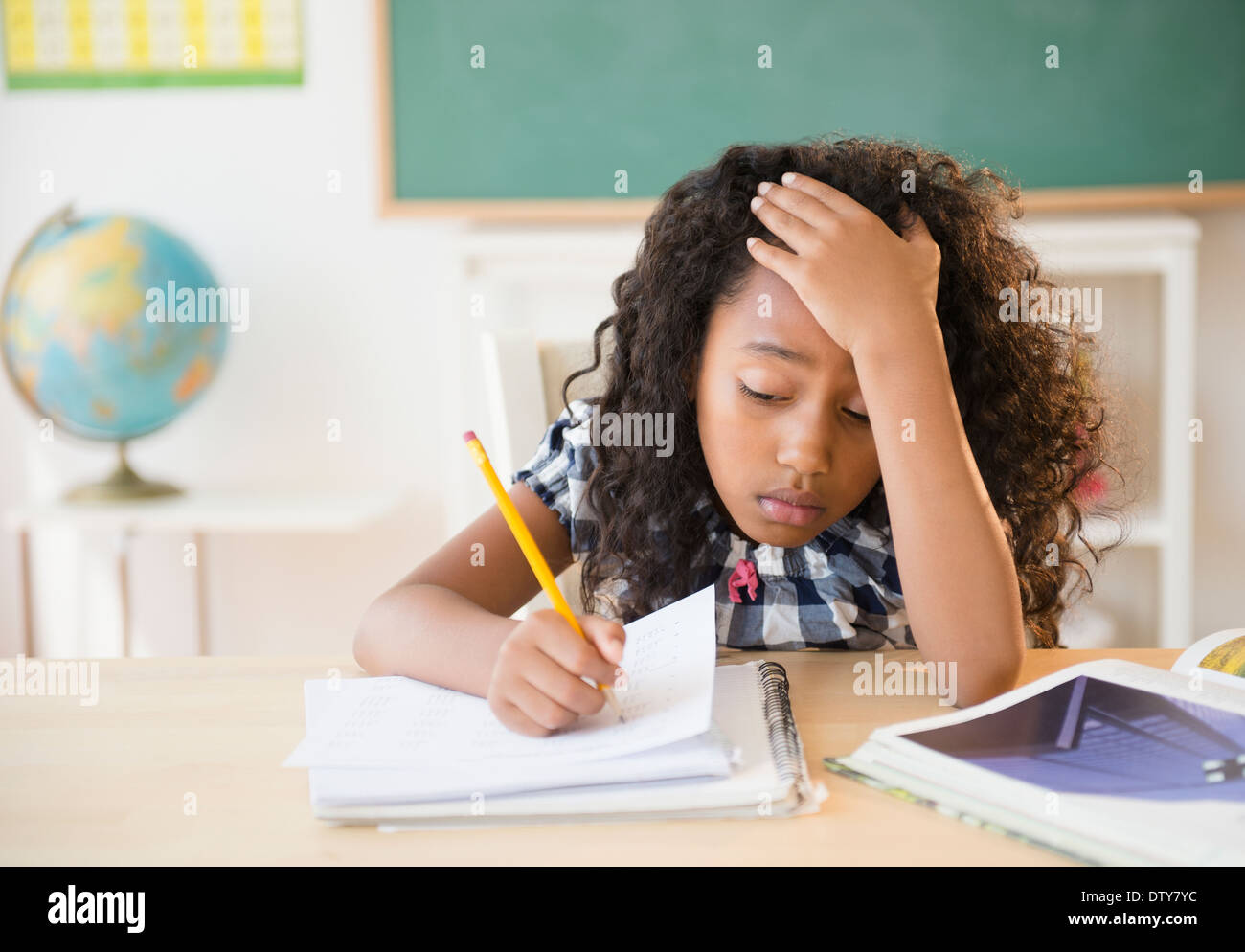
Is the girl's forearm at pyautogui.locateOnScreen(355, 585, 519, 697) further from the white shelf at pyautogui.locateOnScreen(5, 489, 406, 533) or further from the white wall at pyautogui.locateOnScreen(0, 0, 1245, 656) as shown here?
the white wall at pyautogui.locateOnScreen(0, 0, 1245, 656)

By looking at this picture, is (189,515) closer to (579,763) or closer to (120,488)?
(120,488)

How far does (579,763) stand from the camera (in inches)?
22.0

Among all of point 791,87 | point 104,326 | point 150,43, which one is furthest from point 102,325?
point 791,87

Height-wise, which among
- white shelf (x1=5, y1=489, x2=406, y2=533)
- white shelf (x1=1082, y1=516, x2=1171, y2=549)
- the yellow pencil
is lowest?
white shelf (x1=1082, y1=516, x2=1171, y2=549)

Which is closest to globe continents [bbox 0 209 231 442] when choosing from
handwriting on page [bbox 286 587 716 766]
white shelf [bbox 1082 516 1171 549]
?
handwriting on page [bbox 286 587 716 766]

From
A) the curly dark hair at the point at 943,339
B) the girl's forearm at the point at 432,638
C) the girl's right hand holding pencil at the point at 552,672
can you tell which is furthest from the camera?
the curly dark hair at the point at 943,339

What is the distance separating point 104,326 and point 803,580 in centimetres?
140

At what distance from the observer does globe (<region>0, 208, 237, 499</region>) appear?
189cm

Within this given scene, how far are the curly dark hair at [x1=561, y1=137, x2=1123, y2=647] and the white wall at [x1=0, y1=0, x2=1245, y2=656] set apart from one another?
3.70 feet

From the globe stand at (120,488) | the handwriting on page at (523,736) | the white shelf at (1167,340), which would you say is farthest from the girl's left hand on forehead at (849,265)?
the globe stand at (120,488)

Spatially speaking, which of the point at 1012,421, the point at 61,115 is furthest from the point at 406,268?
the point at 1012,421

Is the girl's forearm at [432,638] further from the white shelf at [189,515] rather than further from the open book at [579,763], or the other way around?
the white shelf at [189,515]

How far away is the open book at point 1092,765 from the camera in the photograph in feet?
1.61

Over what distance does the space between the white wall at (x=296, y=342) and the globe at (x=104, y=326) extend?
26 centimetres
